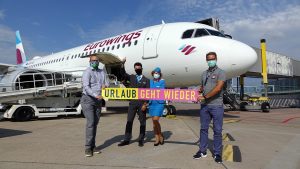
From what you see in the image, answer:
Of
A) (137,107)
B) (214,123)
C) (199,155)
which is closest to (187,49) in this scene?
(137,107)

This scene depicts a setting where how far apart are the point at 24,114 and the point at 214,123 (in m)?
8.37

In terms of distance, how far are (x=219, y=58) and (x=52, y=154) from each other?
6817mm

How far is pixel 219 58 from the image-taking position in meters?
10.5

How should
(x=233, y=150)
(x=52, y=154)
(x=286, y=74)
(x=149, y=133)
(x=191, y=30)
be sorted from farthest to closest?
(x=286, y=74), (x=191, y=30), (x=149, y=133), (x=233, y=150), (x=52, y=154)

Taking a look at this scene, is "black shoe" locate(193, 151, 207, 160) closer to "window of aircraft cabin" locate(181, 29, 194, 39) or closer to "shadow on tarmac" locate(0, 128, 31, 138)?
"shadow on tarmac" locate(0, 128, 31, 138)

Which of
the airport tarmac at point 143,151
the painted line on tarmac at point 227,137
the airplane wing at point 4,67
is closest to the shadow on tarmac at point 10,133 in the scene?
the airport tarmac at point 143,151

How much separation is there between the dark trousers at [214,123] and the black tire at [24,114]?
806 centimetres

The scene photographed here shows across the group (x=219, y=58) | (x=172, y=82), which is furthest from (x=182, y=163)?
(x=172, y=82)

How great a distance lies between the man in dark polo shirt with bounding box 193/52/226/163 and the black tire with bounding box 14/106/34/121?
317 inches

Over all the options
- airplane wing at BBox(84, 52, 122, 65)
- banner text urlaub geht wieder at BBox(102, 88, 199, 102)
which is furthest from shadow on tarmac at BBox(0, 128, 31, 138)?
airplane wing at BBox(84, 52, 122, 65)

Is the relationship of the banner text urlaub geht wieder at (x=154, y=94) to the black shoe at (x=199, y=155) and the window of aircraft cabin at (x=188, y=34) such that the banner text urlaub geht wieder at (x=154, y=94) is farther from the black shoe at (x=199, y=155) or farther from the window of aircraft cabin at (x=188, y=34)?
the window of aircraft cabin at (x=188, y=34)

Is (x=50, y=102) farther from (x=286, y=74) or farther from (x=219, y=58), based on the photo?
(x=286, y=74)

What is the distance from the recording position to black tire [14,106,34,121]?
11.2 meters

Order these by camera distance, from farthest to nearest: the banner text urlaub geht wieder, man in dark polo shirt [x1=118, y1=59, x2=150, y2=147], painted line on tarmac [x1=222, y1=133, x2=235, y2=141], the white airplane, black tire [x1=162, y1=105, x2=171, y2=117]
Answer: black tire [x1=162, y1=105, x2=171, y2=117], the white airplane, painted line on tarmac [x1=222, y1=133, x2=235, y2=141], man in dark polo shirt [x1=118, y1=59, x2=150, y2=147], the banner text urlaub geht wieder
